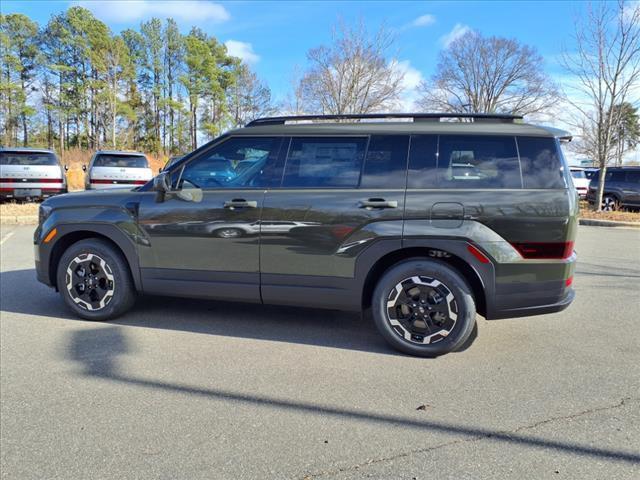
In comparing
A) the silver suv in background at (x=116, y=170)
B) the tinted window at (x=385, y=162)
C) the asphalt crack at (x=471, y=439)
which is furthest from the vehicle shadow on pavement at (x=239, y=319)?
the silver suv in background at (x=116, y=170)

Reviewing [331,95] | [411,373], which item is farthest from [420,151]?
[331,95]

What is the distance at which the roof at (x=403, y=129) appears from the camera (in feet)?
12.3

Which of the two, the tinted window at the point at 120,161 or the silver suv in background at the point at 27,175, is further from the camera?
the tinted window at the point at 120,161

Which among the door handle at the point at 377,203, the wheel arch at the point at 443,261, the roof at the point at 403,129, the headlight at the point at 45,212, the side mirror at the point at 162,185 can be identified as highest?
the roof at the point at 403,129

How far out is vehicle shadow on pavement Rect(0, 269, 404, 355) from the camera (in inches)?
168

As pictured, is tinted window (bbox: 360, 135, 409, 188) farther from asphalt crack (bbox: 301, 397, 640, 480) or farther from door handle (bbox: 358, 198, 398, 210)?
asphalt crack (bbox: 301, 397, 640, 480)

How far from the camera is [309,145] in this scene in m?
4.11

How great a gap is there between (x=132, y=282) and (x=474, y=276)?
3219 millimetres

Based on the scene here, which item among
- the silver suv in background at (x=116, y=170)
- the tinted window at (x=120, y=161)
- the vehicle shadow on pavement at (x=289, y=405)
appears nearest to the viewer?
the vehicle shadow on pavement at (x=289, y=405)

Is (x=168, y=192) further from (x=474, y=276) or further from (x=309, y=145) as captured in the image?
(x=474, y=276)

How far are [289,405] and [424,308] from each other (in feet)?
4.56

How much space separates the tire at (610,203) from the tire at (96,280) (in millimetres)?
17902

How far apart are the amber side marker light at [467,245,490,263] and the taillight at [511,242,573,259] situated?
24 centimetres

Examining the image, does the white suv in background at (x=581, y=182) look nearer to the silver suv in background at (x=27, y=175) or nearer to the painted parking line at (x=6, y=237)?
the silver suv in background at (x=27, y=175)
